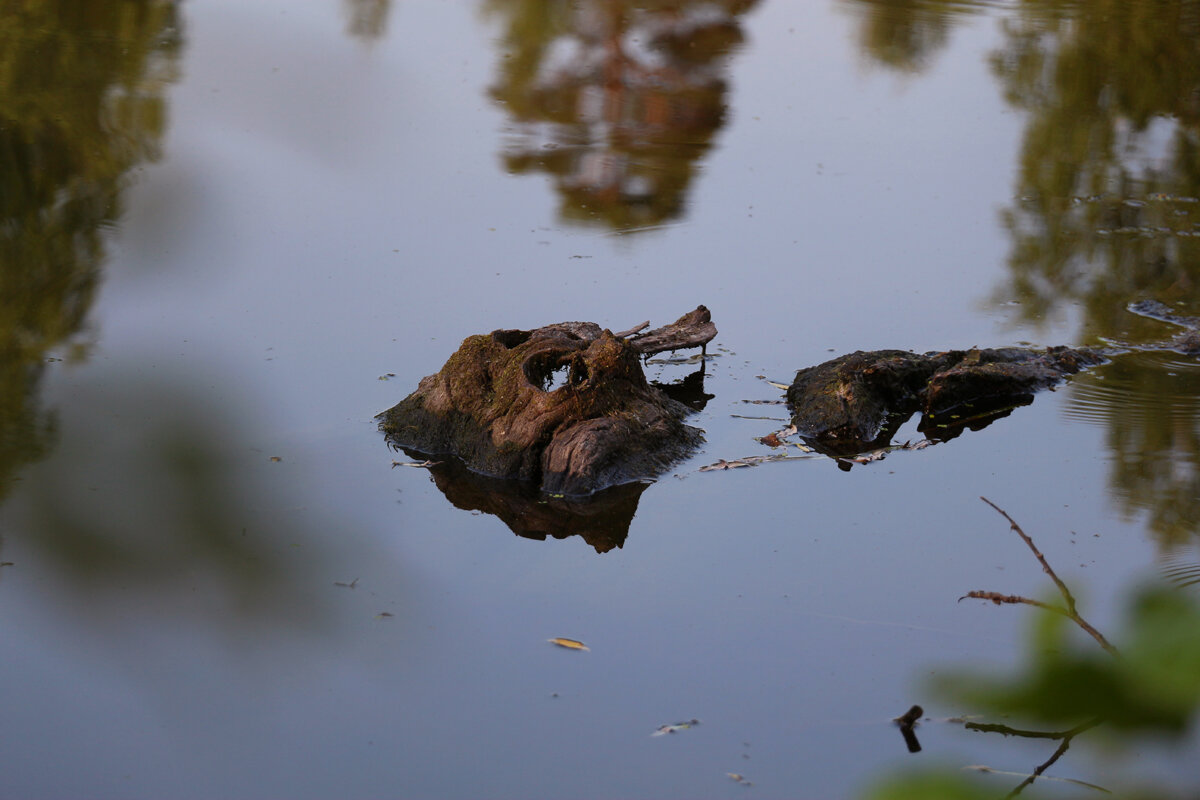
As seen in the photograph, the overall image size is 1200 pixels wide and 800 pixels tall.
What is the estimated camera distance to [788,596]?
15.7 feet

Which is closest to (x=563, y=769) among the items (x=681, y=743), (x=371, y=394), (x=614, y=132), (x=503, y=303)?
(x=681, y=743)

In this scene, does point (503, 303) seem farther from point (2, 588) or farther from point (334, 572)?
point (2, 588)

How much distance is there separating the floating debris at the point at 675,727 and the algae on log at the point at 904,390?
8.30 feet

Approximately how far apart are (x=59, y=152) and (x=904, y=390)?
22.4ft

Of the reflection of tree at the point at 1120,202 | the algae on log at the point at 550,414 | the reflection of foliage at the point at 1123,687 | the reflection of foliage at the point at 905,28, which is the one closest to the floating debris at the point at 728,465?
the algae on log at the point at 550,414

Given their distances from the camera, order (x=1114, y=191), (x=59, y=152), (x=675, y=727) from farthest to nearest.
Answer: (x=1114, y=191) → (x=59, y=152) → (x=675, y=727)

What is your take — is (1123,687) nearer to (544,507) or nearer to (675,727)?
(675,727)

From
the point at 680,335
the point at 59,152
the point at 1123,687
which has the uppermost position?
the point at 1123,687

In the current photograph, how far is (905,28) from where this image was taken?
52.1 feet

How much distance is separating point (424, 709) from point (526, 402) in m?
2.26

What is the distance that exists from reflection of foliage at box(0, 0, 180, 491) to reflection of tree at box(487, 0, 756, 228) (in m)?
3.43

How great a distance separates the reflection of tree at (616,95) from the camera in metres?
10.5

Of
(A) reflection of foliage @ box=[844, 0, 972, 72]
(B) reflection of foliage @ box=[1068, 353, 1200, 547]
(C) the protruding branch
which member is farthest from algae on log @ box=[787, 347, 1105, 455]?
(A) reflection of foliage @ box=[844, 0, 972, 72]

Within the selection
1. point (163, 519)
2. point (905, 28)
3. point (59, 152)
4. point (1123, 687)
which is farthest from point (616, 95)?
point (1123, 687)
